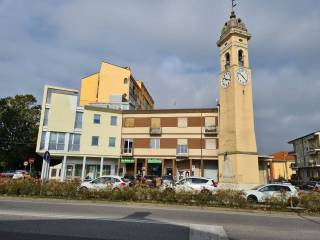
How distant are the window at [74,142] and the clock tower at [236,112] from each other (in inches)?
755

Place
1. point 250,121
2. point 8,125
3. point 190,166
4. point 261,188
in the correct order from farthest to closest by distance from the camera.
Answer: point 8,125 < point 190,166 < point 250,121 < point 261,188

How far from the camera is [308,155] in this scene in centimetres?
5962

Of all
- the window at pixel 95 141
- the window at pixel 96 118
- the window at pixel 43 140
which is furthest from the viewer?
the window at pixel 96 118

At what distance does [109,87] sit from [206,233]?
162 feet

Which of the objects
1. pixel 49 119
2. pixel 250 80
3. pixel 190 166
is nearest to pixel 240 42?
pixel 250 80

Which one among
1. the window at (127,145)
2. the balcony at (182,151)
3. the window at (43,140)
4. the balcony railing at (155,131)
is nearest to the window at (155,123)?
the balcony railing at (155,131)

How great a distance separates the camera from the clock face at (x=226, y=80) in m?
38.6

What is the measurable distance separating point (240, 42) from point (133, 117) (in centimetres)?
1815

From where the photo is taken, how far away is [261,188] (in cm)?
1978

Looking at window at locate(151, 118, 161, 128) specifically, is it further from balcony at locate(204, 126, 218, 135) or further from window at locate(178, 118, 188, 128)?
balcony at locate(204, 126, 218, 135)

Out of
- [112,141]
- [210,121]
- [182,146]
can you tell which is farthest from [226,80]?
[112,141]

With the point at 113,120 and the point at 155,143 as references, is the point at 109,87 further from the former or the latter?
the point at 155,143

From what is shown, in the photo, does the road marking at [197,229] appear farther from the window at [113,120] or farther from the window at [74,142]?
the window at [113,120]

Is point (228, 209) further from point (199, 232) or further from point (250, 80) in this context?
point (250, 80)
